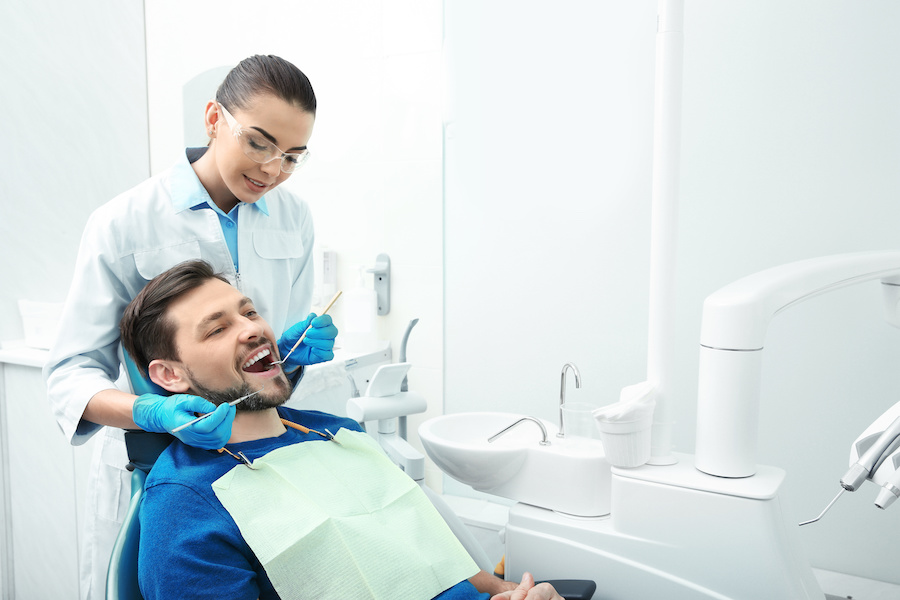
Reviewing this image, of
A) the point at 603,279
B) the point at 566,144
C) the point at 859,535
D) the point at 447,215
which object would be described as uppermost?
the point at 566,144

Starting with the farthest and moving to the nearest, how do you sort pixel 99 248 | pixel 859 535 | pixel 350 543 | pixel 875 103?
pixel 859 535 → pixel 875 103 → pixel 99 248 → pixel 350 543

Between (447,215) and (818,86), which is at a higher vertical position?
(818,86)

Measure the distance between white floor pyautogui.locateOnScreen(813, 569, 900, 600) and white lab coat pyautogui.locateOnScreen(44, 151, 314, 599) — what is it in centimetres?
157

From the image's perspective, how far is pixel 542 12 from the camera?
1994mm

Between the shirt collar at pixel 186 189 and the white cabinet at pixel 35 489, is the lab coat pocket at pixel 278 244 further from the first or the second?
the white cabinet at pixel 35 489

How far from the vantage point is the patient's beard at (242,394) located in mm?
1178

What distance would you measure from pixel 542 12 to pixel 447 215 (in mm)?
706

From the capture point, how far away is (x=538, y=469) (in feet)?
4.67

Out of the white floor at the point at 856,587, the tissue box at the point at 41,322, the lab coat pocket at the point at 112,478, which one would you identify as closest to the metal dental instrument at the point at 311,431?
the lab coat pocket at the point at 112,478

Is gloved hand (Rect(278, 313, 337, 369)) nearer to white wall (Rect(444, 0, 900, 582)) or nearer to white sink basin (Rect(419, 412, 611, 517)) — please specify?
white sink basin (Rect(419, 412, 611, 517))

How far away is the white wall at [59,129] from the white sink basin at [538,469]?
1602mm

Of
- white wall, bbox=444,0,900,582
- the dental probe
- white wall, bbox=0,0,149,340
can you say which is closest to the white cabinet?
white wall, bbox=0,0,149,340

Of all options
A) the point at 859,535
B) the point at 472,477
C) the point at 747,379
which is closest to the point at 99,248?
the point at 472,477

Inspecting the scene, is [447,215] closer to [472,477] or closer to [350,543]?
[472,477]
